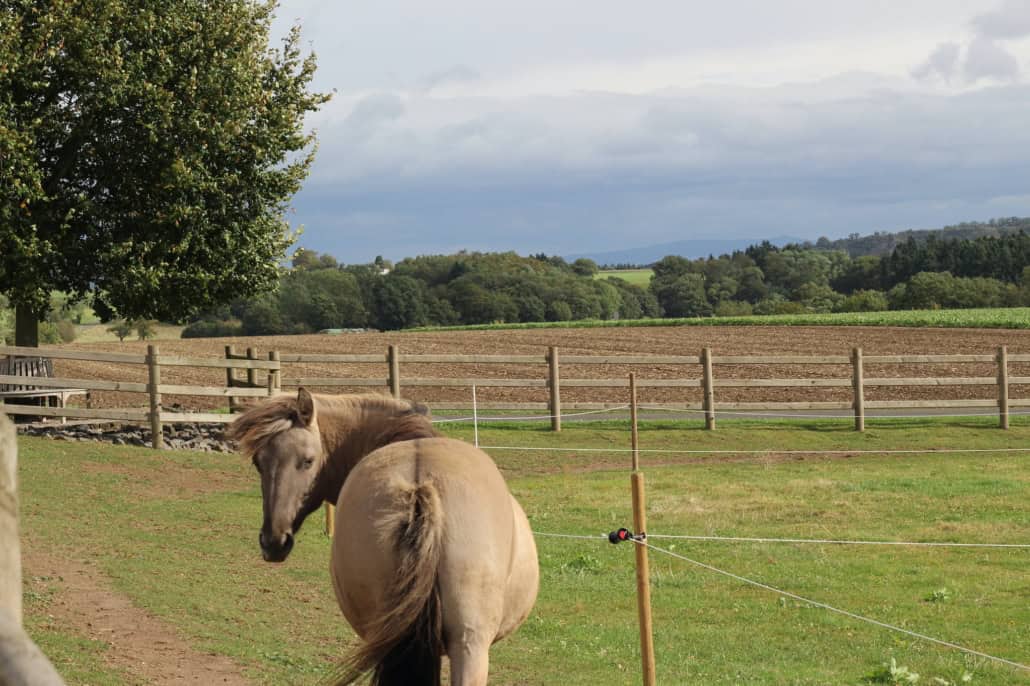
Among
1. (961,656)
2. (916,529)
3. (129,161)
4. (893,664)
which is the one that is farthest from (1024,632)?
(129,161)

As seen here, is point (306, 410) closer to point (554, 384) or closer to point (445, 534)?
point (445, 534)

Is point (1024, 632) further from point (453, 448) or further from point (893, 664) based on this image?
point (453, 448)

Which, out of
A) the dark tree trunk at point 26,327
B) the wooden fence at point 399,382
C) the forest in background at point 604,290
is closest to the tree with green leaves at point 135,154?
the dark tree trunk at point 26,327

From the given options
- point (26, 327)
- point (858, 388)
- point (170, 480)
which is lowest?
point (170, 480)

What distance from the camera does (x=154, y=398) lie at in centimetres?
1822

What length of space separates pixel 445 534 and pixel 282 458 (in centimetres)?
142

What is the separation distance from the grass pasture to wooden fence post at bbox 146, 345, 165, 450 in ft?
2.46

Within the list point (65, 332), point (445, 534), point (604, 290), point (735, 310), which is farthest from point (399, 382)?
point (604, 290)

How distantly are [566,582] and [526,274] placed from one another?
259 feet

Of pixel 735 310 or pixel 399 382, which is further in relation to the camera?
pixel 735 310

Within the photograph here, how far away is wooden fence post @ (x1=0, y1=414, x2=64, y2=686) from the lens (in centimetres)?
121

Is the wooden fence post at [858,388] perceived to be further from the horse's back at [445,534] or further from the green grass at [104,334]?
the green grass at [104,334]

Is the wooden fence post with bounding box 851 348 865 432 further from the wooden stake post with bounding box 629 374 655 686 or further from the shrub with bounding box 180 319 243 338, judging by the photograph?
the shrub with bounding box 180 319 243 338

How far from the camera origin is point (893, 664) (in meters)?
7.10
